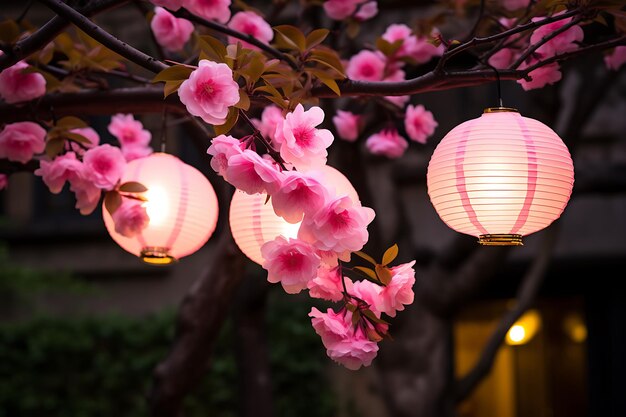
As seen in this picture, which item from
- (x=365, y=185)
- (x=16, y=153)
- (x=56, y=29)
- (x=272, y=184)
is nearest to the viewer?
(x=272, y=184)

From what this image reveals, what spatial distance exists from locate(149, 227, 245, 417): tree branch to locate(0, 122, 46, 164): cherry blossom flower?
144 centimetres

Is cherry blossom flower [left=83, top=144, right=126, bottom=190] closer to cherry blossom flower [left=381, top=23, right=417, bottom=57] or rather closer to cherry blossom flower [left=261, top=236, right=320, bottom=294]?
cherry blossom flower [left=261, top=236, right=320, bottom=294]

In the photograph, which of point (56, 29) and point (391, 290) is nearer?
point (391, 290)

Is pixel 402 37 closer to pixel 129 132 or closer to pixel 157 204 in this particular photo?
pixel 129 132

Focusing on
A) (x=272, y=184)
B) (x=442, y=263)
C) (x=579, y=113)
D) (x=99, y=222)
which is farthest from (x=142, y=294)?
(x=272, y=184)

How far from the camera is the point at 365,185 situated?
17.8ft

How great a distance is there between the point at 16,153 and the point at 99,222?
5.67 metres

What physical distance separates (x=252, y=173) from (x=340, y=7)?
2.28 m

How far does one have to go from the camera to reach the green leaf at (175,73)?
7.97 ft

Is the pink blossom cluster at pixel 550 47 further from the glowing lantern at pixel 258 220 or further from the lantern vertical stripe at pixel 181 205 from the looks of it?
the lantern vertical stripe at pixel 181 205

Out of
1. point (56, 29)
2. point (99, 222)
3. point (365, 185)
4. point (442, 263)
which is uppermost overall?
point (56, 29)

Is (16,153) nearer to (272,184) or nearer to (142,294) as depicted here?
(272,184)

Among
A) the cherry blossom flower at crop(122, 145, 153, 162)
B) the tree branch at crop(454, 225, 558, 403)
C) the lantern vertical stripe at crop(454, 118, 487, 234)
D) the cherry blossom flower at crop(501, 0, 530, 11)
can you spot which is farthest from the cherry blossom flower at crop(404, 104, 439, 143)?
the tree branch at crop(454, 225, 558, 403)

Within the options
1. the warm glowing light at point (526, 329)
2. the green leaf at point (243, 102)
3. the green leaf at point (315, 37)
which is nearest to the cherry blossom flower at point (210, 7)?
the green leaf at point (315, 37)
